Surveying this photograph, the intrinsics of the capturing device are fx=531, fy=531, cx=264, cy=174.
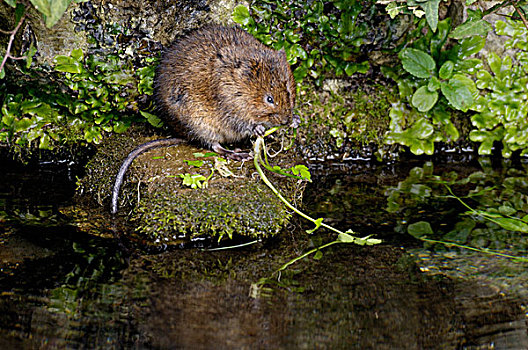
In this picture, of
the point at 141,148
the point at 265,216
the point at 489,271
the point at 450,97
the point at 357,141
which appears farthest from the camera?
the point at 357,141

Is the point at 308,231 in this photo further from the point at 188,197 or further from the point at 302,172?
the point at 188,197

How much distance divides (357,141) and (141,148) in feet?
6.87

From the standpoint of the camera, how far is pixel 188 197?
141 inches

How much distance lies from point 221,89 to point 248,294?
167 cm

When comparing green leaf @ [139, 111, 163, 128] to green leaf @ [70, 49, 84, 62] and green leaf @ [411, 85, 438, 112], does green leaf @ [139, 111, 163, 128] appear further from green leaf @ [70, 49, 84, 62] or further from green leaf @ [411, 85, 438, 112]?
green leaf @ [411, 85, 438, 112]

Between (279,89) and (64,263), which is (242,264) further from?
(279,89)

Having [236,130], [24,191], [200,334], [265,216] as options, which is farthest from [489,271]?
[24,191]

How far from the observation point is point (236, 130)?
13.2 ft

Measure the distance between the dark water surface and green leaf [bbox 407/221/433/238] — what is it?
0.22ft

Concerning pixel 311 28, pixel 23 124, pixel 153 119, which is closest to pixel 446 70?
pixel 311 28

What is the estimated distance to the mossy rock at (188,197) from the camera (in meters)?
3.48

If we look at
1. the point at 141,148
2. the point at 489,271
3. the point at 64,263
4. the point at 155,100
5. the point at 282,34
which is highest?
the point at 282,34

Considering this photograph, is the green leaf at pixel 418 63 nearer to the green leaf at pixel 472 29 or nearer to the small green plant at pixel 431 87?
the small green plant at pixel 431 87

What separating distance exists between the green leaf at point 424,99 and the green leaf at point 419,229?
4.21ft
